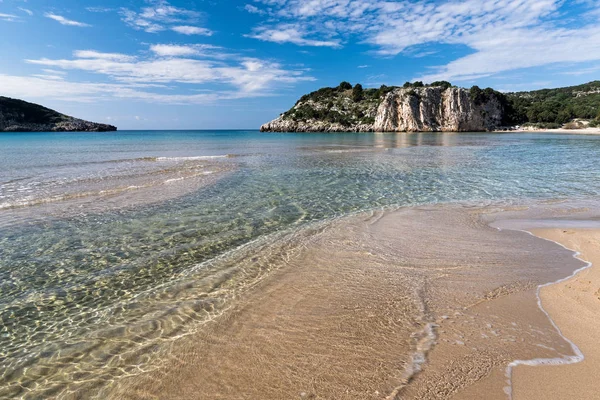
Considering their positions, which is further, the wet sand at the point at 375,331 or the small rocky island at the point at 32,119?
the small rocky island at the point at 32,119

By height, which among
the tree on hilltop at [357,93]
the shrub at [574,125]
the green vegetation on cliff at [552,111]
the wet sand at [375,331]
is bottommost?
the wet sand at [375,331]

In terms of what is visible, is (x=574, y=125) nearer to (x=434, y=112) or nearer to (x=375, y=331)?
(x=434, y=112)

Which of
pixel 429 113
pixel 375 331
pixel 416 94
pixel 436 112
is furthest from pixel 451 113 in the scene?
pixel 375 331

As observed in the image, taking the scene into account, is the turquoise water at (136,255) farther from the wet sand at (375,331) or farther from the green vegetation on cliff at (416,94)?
the green vegetation on cliff at (416,94)

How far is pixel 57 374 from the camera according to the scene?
3.79 m

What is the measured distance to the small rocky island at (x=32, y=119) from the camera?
156m

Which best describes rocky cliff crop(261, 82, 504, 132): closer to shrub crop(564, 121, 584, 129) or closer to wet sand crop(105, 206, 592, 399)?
shrub crop(564, 121, 584, 129)

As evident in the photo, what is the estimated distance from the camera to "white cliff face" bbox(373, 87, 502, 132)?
4621 inches

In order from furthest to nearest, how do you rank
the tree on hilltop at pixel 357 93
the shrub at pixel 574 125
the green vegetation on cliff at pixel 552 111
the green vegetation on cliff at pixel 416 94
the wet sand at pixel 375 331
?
the tree on hilltop at pixel 357 93 < the green vegetation on cliff at pixel 416 94 < the green vegetation on cliff at pixel 552 111 < the shrub at pixel 574 125 < the wet sand at pixel 375 331

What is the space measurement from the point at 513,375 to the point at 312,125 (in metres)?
142

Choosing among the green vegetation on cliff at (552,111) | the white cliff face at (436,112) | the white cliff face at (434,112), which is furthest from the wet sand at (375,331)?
the green vegetation on cliff at (552,111)

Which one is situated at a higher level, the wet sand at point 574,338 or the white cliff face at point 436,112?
the white cliff face at point 436,112

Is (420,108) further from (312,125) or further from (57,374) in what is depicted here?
(57,374)

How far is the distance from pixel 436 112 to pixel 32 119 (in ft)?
609
